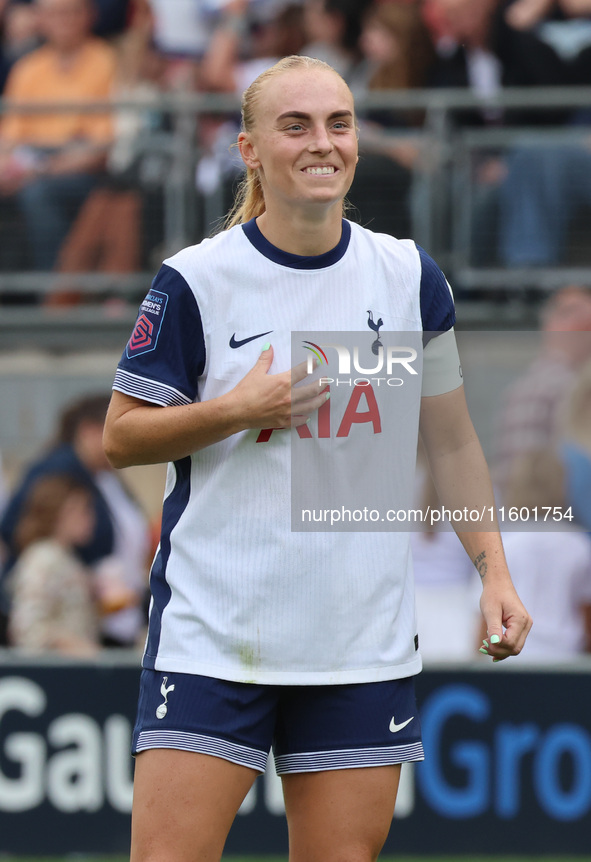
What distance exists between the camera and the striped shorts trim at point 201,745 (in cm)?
239

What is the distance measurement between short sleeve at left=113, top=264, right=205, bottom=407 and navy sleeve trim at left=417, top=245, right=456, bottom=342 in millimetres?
475

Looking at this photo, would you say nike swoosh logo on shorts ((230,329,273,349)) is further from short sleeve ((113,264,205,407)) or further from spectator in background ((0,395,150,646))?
spectator in background ((0,395,150,646))

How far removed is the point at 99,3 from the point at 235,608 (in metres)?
5.70

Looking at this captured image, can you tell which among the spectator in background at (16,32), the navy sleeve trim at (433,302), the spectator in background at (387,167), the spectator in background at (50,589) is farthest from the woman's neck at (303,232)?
the spectator in background at (16,32)

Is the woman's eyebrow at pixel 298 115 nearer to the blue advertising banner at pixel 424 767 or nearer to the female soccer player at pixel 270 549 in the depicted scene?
the female soccer player at pixel 270 549

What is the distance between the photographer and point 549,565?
5312mm

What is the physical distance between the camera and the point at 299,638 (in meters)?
2.45

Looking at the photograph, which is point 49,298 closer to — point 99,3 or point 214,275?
point 99,3

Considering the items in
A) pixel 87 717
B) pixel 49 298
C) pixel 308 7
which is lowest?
pixel 87 717

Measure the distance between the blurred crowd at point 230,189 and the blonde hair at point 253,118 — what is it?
8.92 feet

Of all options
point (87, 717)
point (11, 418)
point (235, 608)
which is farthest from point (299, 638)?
point (11, 418)

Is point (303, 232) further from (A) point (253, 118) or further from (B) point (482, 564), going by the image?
(B) point (482, 564)

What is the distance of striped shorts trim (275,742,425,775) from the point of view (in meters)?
2.46

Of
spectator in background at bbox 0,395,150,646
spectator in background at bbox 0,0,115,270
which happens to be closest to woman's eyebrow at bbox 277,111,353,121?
spectator in background at bbox 0,395,150,646
